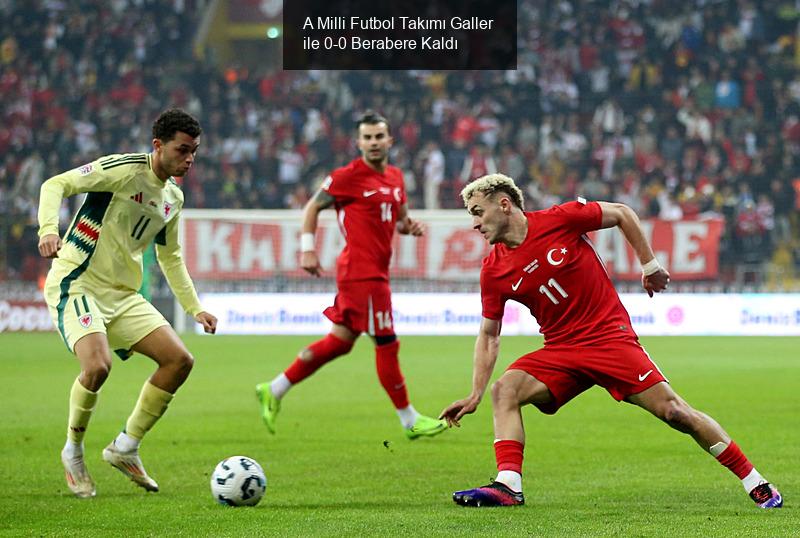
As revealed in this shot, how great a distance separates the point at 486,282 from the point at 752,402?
20.9ft

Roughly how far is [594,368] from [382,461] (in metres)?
2.36

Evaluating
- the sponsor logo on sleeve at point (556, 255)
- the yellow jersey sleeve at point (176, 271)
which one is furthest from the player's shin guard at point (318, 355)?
the sponsor logo on sleeve at point (556, 255)

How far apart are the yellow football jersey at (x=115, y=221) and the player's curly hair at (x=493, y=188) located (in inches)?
71.7

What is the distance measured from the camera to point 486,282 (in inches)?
245

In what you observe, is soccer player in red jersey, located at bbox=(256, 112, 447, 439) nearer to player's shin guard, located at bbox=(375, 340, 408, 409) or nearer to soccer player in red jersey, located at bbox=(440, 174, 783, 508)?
player's shin guard, located at bbox=(375, 340, 408, 409)

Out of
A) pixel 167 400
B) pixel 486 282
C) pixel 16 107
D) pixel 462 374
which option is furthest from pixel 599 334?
pixel 16 107

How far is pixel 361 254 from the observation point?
9.64 m

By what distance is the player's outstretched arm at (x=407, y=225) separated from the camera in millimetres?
9648

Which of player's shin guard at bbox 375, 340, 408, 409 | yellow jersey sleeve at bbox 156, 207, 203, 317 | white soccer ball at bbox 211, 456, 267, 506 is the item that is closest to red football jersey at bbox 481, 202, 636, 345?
white soccer ball at bbox 211, 456, 267, 506

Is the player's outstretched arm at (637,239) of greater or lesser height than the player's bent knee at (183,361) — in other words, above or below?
above

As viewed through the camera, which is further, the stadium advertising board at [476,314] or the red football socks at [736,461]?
the stadium advertising board at [476,314]

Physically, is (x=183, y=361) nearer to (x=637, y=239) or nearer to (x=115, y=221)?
(x=115, y=221)

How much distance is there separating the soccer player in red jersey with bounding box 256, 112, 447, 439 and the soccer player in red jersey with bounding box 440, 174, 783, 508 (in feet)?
10.6

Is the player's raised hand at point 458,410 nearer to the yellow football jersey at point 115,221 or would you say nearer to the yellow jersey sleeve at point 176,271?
the yellow jersey sleeve at point 176,271
